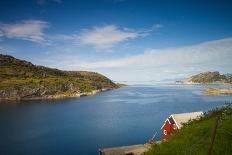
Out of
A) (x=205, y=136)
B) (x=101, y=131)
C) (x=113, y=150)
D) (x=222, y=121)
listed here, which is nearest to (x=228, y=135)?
(x=205, y=136)

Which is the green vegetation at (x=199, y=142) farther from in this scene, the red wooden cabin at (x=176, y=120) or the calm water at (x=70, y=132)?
the calm water at (x=70, y=132)

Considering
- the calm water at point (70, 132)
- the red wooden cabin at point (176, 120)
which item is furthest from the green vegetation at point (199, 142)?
the calm water at point (70, 132)

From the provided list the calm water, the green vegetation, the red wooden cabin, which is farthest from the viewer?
the calm water

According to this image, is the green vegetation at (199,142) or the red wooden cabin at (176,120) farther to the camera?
the red wooden cabin at (176,120)

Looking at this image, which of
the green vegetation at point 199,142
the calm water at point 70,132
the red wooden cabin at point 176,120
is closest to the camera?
the green vegetation at point 199,142

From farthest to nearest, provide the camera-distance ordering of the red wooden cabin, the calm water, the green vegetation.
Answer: the calm water, the red wooden cabin, the green vegetation

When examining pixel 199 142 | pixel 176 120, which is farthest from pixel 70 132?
pixel 199 142

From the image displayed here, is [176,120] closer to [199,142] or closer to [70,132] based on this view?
[199,142]

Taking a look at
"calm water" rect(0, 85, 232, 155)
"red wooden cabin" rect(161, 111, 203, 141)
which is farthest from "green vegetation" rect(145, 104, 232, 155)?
"calm water" rect(0, 85, 232, 155)

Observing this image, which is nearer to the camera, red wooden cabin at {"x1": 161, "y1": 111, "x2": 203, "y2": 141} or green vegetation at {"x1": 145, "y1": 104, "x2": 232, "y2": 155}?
green vegetation at {"x1": 145, "y1": 104, "x2": 232, "y2": 155}

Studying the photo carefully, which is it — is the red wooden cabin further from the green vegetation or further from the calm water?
the green vegetation

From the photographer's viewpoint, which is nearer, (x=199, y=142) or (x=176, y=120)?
(x=199, y=142)

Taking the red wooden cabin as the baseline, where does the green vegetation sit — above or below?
above

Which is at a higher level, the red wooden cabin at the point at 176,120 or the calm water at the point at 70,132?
the red wooden cabin at the point at 176,120
